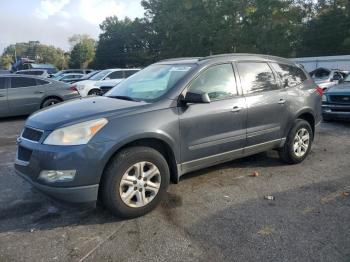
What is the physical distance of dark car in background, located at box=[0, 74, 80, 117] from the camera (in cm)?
1126

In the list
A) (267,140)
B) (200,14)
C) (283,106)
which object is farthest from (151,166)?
(200,14)

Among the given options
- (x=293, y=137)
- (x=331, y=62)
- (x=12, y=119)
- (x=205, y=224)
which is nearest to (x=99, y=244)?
(x=205, y=224)

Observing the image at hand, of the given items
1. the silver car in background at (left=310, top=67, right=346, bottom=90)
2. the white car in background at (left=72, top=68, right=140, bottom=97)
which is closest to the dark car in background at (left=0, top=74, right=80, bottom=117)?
the white car in background at (left=72, top=68, right=140, bottom=97)

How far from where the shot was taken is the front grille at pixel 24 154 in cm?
397

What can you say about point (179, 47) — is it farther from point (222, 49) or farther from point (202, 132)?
point (202, 132)

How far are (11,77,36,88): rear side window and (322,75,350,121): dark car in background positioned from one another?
28.3 ft

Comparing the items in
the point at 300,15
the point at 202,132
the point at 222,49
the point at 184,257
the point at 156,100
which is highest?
the point at 300,15

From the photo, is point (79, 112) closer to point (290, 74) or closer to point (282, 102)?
point (282, 102)

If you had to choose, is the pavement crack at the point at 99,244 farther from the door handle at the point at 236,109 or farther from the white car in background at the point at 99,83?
the white car in background at the point at 99,83

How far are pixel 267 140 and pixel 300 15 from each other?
45.7 meters

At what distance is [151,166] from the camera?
417 cm

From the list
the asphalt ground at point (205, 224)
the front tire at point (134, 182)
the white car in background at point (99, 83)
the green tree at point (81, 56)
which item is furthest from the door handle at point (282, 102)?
the green tree at point (81, 56)

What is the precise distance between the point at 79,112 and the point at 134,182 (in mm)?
973

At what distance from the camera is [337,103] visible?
9.94 metres
